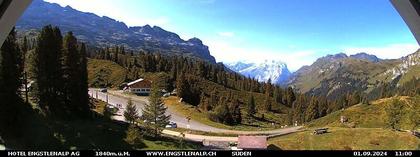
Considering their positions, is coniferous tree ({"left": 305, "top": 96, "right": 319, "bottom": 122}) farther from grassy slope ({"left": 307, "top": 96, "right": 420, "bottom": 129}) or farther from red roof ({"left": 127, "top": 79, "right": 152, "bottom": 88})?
red roof ({"left": 127, "top": 79, "right": 152, "bottom": 88})

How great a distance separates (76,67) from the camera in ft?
185

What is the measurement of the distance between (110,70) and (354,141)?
9294 cm

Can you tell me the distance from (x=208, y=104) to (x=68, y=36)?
70509 millimetres

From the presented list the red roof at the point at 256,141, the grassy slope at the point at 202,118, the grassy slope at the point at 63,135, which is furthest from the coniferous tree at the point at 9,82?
the grassy slope at the point at 202,118

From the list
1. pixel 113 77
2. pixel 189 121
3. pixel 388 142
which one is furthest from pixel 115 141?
pixel 113 77

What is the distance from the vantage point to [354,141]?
70.8 metres

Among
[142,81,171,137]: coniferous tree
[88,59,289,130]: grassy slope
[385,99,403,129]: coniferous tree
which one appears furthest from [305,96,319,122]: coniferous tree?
[142,81,171,137]: coniferous tree

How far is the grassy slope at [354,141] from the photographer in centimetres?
6669

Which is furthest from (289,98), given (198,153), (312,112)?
(198,153)

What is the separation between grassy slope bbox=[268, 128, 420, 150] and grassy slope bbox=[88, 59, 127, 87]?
75569 millimetres

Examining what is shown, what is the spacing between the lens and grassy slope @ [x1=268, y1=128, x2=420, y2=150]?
66688 millimetres

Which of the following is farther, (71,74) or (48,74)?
(71,74)

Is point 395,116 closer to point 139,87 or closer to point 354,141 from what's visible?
point 354,141

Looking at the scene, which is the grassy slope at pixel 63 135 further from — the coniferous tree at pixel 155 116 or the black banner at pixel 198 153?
the black banner at pixel 198 153
